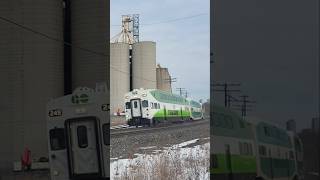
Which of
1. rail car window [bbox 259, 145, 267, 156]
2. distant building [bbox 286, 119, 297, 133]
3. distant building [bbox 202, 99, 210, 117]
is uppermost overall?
distant building [bbox 202, 99, 210, 117]

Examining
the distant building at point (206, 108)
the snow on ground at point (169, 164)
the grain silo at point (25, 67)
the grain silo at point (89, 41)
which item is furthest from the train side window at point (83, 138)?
the distant building at point (206, 108)

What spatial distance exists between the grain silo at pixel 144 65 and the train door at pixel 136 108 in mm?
166

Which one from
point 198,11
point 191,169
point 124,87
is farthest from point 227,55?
point 124,87

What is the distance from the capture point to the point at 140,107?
17.4ft

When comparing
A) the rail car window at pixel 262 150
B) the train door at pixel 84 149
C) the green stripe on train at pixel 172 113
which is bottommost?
the train door at pixel 84 149

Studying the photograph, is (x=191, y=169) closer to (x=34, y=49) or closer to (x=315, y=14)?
(x=315, y=14)

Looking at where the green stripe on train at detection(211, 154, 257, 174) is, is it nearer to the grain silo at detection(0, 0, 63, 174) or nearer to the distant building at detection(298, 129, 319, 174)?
the distant building at detection(298, 129, 319, 174)

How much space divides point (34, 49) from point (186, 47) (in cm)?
396

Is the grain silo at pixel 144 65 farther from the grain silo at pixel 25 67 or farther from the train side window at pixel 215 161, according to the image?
the grain silo at pixel 25 67

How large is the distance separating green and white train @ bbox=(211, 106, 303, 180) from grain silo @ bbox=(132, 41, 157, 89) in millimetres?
858

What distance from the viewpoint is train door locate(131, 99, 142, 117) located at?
5.18m

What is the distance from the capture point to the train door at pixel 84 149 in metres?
6.76

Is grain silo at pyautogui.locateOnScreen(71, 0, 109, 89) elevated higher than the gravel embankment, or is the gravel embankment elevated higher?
grain silo at pyautogui.locateOnScreen(71, 0, 109, 89)

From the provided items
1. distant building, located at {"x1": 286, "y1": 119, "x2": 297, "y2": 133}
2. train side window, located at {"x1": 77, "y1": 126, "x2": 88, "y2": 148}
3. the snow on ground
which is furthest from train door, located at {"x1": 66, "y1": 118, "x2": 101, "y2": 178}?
distant building, located at {"x1": 286, "y1": 119, "x2": 297, "y2": 133}
